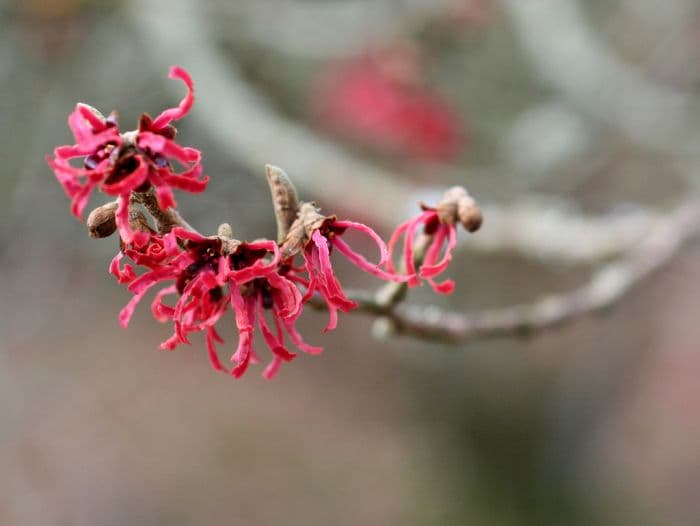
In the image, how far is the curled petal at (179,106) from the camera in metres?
0.87

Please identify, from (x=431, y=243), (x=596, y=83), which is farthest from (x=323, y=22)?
(x=431, y=243)

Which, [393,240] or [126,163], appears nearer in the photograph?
[126,163]

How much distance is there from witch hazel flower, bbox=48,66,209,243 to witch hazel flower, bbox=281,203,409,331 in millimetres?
140

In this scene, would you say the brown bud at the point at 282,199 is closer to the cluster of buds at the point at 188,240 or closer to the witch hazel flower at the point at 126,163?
the cluster of buds at the point at 188,240

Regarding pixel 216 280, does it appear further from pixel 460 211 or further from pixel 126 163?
pixel 460 211

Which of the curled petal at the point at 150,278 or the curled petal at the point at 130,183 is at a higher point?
the curled petal at the point at 130,183

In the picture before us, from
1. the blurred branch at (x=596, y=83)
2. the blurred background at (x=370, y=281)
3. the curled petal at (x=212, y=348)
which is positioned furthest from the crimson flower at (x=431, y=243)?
the blurred branch at (x=596, y=83)

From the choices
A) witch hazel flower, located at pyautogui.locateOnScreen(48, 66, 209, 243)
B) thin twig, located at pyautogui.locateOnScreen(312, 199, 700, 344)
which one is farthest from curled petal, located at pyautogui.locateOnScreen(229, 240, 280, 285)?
thin twig, located at pyautogui.locateOnScreen(312, 199, 700, 344)

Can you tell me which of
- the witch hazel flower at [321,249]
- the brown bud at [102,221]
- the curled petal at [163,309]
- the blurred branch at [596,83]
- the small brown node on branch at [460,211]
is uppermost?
the blurred branch at [596,83]

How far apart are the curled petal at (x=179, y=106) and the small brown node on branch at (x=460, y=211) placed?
0.38 m

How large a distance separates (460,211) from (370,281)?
19.8 feet

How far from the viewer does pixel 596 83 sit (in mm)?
3473

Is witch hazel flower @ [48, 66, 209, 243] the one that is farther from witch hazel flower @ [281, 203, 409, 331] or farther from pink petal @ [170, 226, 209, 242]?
witch hazel flower @ [281, 203, 409, 331]

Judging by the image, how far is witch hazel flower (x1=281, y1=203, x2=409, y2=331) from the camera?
0.91 meters
